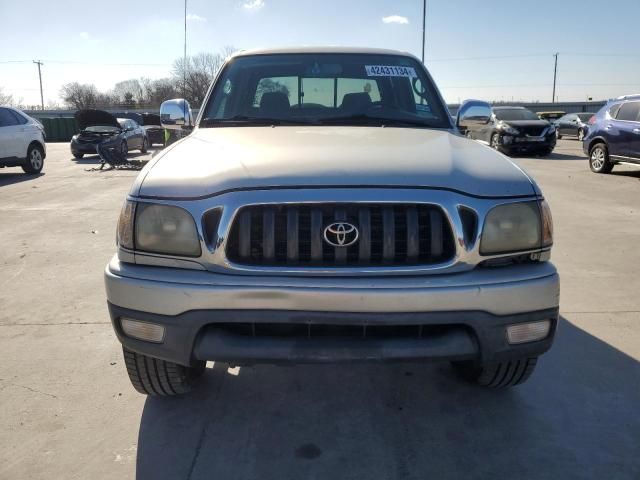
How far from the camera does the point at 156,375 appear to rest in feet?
8.26

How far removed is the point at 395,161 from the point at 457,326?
758mm

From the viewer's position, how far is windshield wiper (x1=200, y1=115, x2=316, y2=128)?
3.26 metres

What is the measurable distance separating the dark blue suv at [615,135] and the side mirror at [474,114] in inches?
340

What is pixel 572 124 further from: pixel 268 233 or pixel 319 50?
pixel 268 233

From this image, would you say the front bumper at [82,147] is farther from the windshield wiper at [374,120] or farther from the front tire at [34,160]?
the windshield wiper at [374,120]

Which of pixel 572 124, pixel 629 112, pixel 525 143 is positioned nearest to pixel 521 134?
pixel 525 143

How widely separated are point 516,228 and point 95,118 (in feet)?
57.4

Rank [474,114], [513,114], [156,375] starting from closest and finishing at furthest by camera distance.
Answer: [156,375]
[474,114]
[513,114]

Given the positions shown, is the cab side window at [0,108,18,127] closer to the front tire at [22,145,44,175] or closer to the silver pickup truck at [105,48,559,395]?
the front tire at [22,145,44,175]

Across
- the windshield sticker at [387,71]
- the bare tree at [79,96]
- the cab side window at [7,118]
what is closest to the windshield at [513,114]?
the cab side window at [7,118]

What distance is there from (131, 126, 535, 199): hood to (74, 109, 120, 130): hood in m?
15.8

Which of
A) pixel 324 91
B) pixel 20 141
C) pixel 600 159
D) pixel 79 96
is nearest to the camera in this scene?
pixel 324 91

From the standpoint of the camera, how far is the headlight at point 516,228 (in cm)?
218

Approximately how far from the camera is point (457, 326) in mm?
2146
